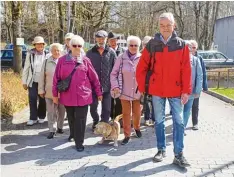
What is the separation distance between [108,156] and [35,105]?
9.21 ft

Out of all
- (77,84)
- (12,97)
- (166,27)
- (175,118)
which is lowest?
(12,97)

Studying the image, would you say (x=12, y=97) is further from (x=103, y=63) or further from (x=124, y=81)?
(x=124, y=81)

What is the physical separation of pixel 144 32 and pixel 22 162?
41.8m

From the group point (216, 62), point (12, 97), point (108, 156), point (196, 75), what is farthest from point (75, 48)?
point (216, 62)

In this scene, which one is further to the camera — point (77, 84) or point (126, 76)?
point (126, 76)

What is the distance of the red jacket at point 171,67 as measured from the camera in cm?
497

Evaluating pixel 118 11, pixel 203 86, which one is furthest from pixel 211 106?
pixel 118 11

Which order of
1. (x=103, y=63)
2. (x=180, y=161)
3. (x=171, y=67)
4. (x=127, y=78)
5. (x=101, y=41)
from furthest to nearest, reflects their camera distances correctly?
(x=103, y=63)
(x=101, y=41)
(x=127, y=78)
(x=180, y=161)
(x=171, y=67)

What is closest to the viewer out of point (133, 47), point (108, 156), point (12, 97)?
point (108, 156)

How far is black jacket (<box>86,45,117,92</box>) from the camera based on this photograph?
22.3ft

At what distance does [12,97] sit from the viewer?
9.82 m

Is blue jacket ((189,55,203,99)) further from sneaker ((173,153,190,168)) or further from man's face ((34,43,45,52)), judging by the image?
man's face ((34,43,45,52))

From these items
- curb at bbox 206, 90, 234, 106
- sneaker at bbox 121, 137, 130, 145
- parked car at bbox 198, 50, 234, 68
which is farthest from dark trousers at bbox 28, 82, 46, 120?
parked car at bbox 198, 50, 234, 68

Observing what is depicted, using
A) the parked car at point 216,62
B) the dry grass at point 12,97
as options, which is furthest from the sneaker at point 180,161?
the parked car at point 216,62
